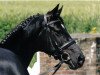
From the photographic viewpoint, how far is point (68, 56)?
230 inches

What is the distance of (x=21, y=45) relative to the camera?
5.90 meters

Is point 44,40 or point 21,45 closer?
point 44,40

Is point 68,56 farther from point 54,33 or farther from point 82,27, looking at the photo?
point 82,27

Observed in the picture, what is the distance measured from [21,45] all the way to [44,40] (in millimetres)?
321

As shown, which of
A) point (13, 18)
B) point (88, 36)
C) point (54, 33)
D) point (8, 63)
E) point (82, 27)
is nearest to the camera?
point (8, 63)

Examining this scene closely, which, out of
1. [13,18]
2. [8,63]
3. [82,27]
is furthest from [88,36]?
[13,18]

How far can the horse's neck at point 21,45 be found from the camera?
19.1 ft

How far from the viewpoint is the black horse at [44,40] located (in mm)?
5758

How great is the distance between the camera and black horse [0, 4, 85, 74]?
576 cm

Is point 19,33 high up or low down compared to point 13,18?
up

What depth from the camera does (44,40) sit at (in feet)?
18.9

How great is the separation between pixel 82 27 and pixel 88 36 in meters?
7.47

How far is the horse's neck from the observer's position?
5821mm

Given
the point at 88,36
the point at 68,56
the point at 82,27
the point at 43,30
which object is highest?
the point at 43,30
